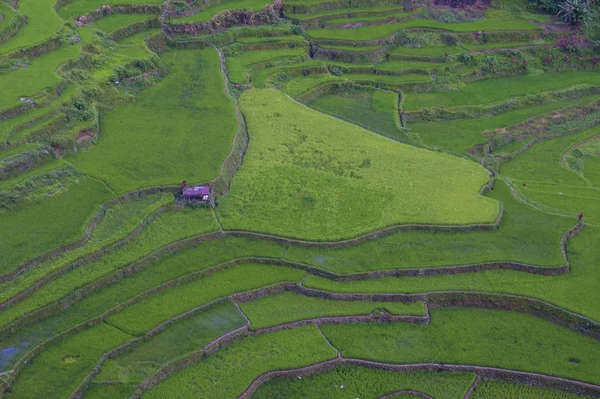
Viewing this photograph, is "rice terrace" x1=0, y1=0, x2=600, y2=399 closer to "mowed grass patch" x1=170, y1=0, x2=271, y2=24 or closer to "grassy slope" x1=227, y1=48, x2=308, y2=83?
"grassy slope" x1=227, y1=48, x2=308, y2=83

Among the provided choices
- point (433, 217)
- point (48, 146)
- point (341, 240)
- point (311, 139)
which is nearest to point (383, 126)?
point (311, 139)

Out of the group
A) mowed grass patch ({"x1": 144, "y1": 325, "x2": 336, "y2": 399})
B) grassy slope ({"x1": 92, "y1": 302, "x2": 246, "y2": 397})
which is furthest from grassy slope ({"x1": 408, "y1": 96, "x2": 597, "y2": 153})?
grassy slope ({"x1": 92, "y1": 302, "x2": 246, "y2": 397})

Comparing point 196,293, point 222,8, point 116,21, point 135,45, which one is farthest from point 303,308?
point 222,8

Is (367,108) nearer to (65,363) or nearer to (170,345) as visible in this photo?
→ (170,345)

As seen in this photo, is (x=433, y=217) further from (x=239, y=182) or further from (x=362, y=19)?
(x=362, y=19)

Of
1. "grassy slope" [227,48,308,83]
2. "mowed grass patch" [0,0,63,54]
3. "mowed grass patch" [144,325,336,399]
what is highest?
"mowed grass patch" [0,0,63,54]

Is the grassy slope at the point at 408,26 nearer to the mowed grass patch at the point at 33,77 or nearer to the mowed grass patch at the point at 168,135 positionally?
the mowed grass patch at the point at 168,135
